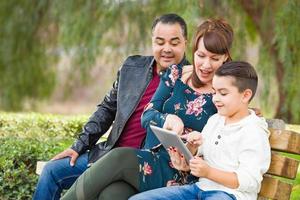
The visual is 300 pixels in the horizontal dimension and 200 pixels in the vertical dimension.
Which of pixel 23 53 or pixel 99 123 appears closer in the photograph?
pixel 99 123

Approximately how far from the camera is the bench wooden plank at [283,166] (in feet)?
10.7

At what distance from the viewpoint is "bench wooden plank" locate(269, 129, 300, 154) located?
3.28 meters

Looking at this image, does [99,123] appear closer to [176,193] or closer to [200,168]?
[176,193]

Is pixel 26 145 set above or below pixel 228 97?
below

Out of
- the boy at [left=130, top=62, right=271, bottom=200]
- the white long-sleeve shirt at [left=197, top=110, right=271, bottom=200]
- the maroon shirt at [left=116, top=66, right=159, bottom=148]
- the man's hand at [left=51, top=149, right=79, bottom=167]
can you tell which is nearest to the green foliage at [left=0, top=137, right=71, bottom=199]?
the man's hand at [left=51, top=149, right=79, bottom=167]

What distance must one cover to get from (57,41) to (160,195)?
5.78m

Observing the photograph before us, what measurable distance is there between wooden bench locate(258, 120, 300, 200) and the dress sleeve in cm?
49

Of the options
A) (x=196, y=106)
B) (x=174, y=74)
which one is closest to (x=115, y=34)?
(x=174, y=74)

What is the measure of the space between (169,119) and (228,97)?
0.30 meters

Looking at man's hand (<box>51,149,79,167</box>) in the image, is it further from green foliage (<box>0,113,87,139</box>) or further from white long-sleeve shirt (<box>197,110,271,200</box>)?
green foliage (<box>0,113,87,139</box>)

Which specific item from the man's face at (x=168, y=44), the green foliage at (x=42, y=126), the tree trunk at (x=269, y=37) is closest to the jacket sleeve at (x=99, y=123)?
the man's face at (x=168, y=44)

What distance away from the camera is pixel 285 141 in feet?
10.8

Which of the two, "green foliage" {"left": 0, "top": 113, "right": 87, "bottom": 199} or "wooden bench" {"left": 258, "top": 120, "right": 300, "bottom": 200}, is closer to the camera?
"wooden bench" {"left": 258, "top": 120, "right": 300, "bottom": 200}

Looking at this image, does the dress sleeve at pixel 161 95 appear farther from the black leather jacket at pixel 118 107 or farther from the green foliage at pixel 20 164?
the green foliage at pixel 20 164
